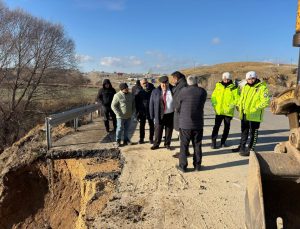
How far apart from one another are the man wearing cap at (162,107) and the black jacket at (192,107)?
1.78 m

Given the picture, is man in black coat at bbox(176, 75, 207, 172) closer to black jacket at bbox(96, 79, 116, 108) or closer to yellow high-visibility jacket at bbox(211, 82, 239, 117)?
yellow high-visibility jacket at bbox(211, 82, 239, 117)

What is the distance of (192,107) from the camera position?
24.2ft

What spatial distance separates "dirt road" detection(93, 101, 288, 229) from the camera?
17.0ft

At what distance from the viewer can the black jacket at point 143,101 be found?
404 inches

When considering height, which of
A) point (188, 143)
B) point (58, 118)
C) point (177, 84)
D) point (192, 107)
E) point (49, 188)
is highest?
point (177, 84)

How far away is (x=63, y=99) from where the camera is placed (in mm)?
34781

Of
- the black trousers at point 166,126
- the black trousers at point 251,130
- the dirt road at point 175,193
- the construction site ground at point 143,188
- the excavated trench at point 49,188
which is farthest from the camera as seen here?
the black trousers at point 166,126

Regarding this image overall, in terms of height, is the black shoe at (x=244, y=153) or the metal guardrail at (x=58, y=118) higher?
the metal guardrail at (x=58, y=118)

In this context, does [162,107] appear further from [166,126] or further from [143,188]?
[143,188]

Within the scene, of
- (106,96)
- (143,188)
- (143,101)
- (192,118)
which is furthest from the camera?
(106,96)

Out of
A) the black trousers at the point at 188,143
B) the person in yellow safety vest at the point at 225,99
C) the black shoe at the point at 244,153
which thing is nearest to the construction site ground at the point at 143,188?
the black shoe at the point at 244,153

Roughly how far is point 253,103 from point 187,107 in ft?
6.13

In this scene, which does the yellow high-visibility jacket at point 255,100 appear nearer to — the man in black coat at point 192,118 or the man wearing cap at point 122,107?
the man in black coat at point 192,118

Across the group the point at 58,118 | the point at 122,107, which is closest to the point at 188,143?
the point at 122,107
